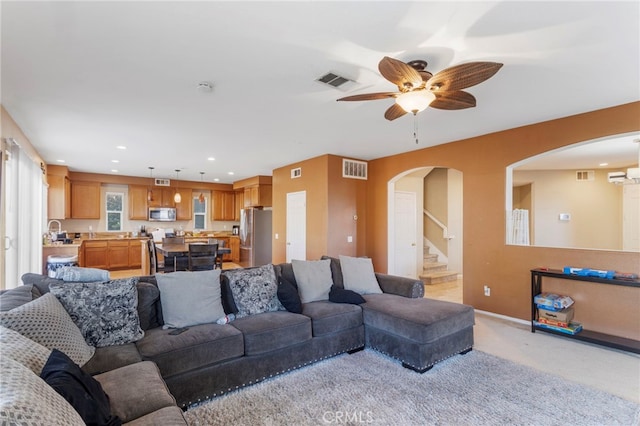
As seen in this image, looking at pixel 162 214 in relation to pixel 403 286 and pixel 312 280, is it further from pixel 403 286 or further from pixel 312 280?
pixel 403 286

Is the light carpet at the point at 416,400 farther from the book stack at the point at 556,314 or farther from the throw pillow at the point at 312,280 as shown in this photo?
the book stack at the point at 556,314

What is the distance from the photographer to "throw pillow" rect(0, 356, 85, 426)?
82 cm

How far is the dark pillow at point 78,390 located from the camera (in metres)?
1.21

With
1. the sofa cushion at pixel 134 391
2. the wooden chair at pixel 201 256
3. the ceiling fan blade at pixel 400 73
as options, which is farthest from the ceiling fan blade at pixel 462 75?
the wooden chair at pixel 201 256

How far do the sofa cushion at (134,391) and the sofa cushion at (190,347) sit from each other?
278 mm

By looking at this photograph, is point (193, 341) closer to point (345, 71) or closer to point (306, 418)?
point (306, 418)

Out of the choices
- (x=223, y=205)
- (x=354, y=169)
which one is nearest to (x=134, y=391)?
(x=354, y=169)

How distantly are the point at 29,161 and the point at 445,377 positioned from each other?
6288mm

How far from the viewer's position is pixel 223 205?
10.4 m

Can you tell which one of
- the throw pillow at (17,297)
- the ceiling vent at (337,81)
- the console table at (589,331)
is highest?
the ceiling vent at (337,81)

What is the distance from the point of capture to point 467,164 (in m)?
4.72

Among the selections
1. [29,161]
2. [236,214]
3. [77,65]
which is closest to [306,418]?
[77,65]

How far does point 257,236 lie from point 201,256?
3058 millimetres

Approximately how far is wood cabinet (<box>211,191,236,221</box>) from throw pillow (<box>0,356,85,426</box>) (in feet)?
31.1
